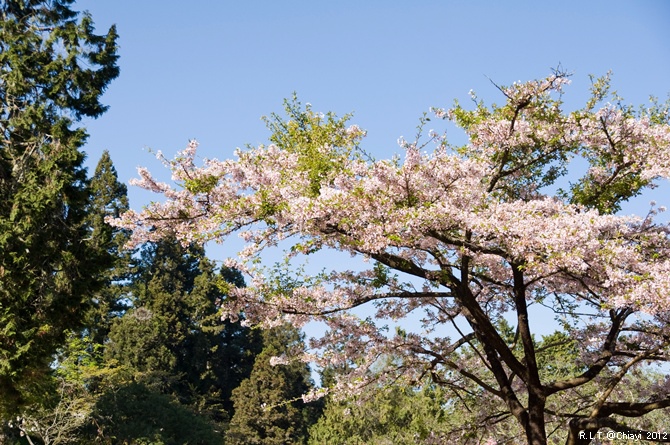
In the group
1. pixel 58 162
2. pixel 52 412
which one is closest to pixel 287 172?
pixel 58 162

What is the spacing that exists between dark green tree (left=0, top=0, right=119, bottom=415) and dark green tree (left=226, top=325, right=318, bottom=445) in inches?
737

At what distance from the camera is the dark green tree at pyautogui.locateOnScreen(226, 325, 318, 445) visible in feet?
118

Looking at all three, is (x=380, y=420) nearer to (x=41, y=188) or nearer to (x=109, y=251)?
(x=41, y=188)

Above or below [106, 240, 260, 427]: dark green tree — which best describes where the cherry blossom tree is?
below

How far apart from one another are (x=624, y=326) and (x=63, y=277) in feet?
44.2

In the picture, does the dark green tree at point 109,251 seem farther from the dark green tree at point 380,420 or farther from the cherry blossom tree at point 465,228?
the cherry blossom tree at point 465,228

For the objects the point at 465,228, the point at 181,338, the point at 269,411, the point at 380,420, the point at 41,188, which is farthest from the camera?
the point at 181,338

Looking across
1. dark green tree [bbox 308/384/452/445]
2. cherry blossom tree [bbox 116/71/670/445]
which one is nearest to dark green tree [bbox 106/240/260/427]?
dark green tree [bbox 308/384/452/445]

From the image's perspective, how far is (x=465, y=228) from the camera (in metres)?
8.50

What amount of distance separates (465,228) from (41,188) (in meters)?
12.2

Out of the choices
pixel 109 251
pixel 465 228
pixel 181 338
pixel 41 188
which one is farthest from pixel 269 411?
pixel 465 228

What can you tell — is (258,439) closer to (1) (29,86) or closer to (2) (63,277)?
(2) (63,277)

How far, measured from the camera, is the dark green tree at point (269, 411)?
3588 cm

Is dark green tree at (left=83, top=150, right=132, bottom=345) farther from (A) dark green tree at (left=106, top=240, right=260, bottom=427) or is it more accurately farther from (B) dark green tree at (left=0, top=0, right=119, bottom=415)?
(B) dark green tree at (left=0, top=0, right=119, bottom=415)
